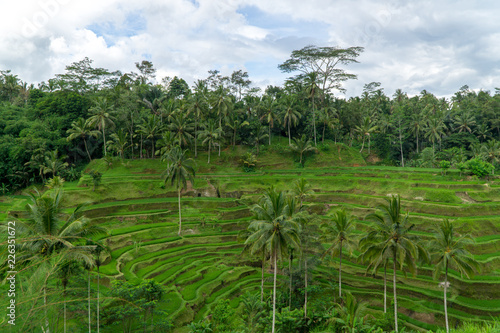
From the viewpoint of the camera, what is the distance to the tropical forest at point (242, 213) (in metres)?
18.5

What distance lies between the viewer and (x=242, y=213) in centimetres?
4381

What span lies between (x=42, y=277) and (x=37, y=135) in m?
52.4

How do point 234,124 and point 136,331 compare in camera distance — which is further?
point 234,124

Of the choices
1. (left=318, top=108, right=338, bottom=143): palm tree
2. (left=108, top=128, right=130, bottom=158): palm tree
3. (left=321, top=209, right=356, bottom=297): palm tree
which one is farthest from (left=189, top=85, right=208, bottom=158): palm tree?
(left=321, top=209, right=356, bottom=297): palm tree

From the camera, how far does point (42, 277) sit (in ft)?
23.9

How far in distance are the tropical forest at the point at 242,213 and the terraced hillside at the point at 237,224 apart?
0.20 metres

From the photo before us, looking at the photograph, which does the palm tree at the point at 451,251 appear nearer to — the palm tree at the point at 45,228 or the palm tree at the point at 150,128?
the palm tree at the point at 45,228

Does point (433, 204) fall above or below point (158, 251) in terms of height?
above

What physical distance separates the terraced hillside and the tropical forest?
20 centimetres

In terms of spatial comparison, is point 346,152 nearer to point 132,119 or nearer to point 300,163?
point 300,163

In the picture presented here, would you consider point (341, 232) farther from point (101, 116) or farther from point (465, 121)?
point (465, 121)

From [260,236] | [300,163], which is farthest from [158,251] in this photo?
[300,163]

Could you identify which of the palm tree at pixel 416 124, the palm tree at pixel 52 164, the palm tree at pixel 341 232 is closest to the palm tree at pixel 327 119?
the palm tree at pixel 416 124

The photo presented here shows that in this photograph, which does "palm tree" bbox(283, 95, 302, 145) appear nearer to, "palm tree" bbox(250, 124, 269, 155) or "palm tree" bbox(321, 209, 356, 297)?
"palm tree" bbox(250, 124, 269, 155)
